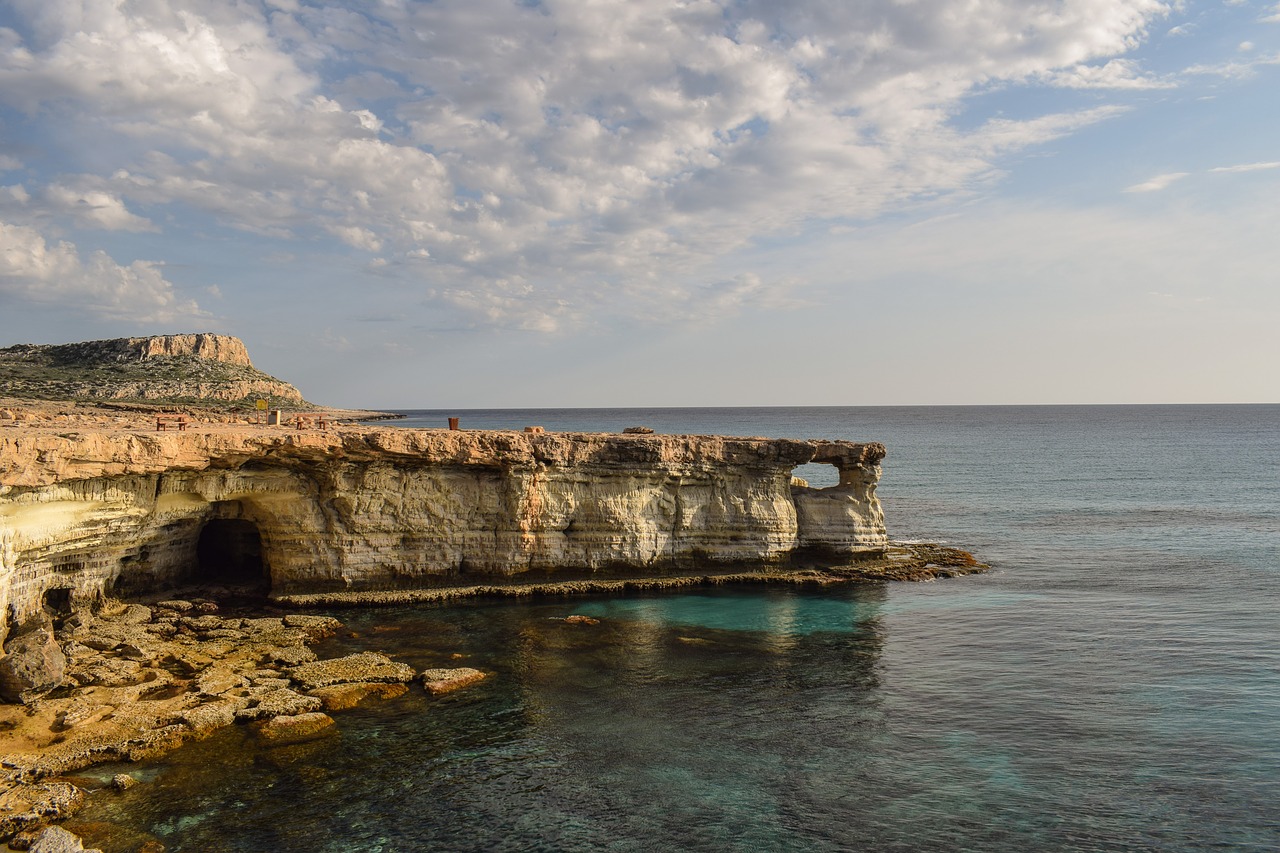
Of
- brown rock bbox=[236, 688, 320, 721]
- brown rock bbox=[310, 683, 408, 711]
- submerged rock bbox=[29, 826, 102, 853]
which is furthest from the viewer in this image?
brown rock bbox=[310, 683, 408, 711]

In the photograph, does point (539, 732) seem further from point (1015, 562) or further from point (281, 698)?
point (1015, 562)

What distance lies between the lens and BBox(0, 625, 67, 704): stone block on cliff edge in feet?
56.2

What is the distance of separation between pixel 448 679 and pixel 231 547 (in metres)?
16.4

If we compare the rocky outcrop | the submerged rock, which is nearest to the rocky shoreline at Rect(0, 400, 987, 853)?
the submerged rock

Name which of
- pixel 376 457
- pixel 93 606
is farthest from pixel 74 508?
pixel 376 457

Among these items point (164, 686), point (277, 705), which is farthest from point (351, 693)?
point (164, 686)

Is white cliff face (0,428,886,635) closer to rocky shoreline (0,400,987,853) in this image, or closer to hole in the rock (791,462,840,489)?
rocky shoreline (0,400,987,853)

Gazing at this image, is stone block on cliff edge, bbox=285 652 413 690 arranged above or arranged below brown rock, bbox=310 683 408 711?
above

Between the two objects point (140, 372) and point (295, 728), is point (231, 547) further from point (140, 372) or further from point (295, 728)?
point (140, 372)

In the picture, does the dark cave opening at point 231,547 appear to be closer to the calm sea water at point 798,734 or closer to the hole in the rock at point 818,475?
the calm sea water at point 798,734

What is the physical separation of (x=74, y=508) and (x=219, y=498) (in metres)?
4.38

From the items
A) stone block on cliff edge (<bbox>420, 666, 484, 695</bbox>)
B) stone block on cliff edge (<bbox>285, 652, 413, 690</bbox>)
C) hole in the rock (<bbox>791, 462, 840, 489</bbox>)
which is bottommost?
stone block on cliff edge (<bbox>420, 666, 484, 695</bbox>)

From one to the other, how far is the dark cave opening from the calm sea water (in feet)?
24.4

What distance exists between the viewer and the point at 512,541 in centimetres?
2970
